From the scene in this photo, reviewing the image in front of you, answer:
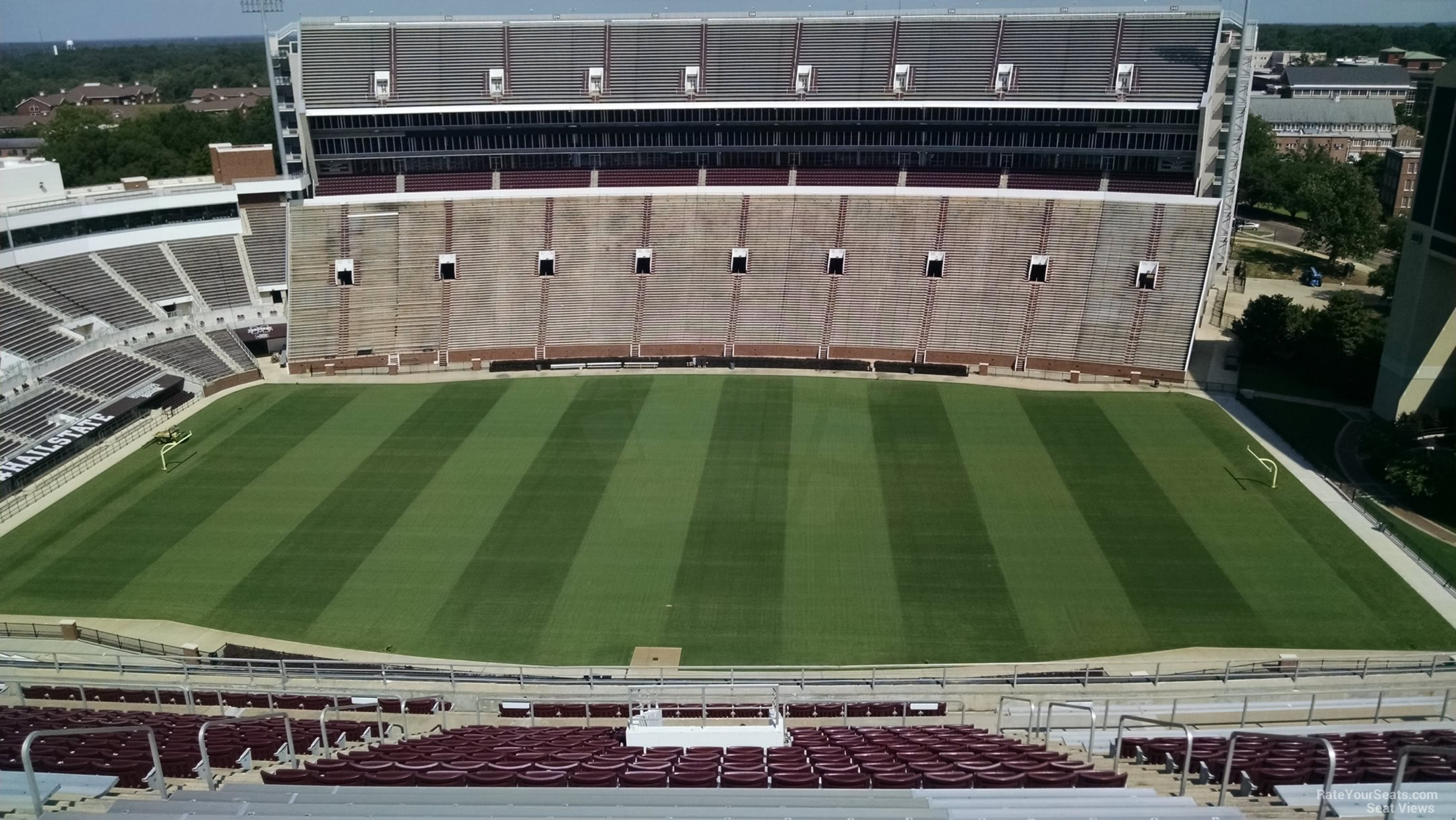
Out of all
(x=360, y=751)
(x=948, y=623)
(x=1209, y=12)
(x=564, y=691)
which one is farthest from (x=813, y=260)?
(x=360, y=751)

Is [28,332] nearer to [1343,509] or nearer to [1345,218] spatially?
[1343,509]

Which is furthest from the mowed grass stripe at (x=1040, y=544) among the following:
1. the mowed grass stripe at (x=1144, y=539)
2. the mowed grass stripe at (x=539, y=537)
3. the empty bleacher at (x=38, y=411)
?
the empty bleacher at (x=38, y=411)

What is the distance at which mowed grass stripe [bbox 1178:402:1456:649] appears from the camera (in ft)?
87.7

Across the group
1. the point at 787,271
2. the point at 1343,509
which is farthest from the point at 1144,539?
the point at 787,271

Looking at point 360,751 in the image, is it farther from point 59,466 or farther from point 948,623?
point 59,466

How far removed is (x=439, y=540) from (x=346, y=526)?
3280 millimetres

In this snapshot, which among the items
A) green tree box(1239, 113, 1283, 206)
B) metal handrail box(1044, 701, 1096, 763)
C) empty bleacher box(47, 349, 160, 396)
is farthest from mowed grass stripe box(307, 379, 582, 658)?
green tree box(1239, 113, 1283, 206)

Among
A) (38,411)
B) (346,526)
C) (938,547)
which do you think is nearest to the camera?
(938,547)

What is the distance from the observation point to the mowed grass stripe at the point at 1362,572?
A: 26.7 meters

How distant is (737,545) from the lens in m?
31.7

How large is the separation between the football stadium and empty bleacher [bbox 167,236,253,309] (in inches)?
9.0

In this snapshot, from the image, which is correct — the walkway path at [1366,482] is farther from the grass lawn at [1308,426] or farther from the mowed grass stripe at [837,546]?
the mowed grass stripe at [837,546]

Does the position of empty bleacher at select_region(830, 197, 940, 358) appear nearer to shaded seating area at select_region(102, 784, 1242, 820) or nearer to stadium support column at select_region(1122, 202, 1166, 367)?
stadium support column at select_region(1122, 202, 1166, 367)

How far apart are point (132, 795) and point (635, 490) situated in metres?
23.0
